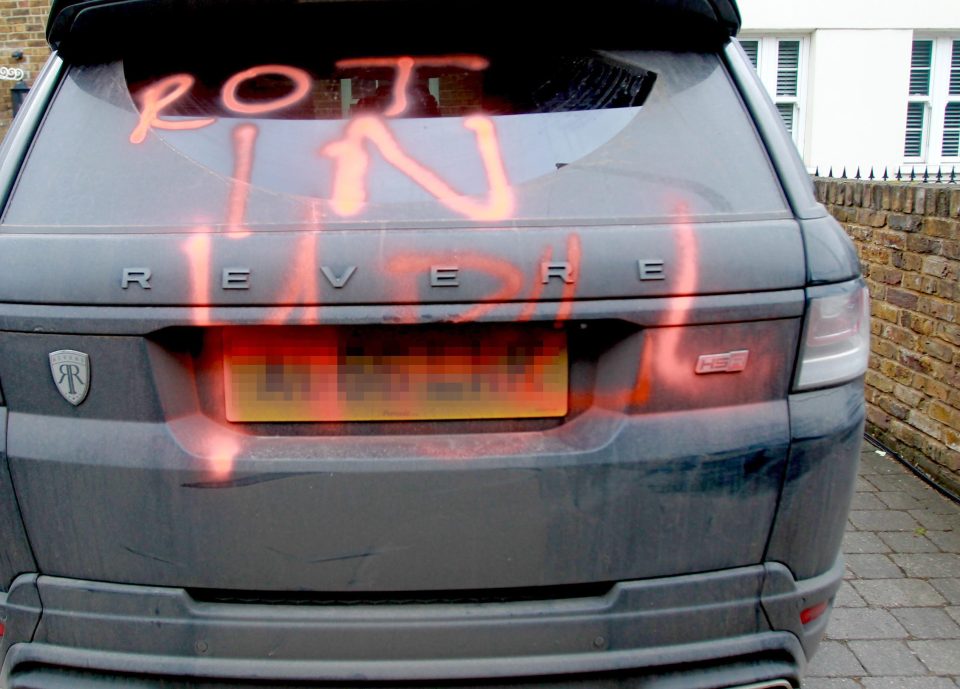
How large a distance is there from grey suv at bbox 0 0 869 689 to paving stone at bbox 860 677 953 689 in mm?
972

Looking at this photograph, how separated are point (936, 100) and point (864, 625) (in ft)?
48.4

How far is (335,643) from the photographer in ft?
6.04

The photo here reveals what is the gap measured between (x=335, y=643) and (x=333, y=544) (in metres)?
0.21

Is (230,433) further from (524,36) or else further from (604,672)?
(524,36)

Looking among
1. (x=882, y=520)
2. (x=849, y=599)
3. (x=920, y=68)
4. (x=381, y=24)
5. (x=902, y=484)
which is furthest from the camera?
(x=920, y=68)

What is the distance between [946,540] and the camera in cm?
378

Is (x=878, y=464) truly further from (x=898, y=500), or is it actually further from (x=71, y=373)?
(x=71, y=373)

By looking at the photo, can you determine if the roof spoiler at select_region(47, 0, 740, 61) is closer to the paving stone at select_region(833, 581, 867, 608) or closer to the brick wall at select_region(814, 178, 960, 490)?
the paving stone at select_region(833, 581, 867, 608)

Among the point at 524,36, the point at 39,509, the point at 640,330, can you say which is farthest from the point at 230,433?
the point at 524,36

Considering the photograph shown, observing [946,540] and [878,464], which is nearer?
[946,540]

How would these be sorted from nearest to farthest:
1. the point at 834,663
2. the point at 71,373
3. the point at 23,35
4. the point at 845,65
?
the point at 71,373 → the point at 834,663 → the point at 23,35 → the point at 845,65

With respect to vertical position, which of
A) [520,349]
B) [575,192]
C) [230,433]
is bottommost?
[230,433]

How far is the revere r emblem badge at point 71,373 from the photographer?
180cm

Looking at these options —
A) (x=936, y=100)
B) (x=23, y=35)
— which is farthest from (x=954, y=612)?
(x=936, y=100)
